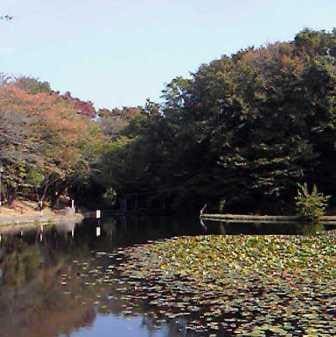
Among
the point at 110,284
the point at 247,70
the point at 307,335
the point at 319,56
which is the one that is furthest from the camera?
the point at 247,70

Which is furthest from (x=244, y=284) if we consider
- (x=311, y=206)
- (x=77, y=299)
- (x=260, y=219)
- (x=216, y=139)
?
(x=216, y=139)

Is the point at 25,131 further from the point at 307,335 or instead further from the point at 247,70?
the point at 307,335

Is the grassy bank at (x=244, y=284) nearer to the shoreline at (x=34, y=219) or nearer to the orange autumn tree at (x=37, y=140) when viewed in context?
the shoreline at (x=34, y=219)

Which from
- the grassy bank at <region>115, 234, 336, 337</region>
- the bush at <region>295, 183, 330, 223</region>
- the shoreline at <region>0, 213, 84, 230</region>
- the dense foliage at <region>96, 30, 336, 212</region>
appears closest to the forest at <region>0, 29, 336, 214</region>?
the dense foliage at <region>96, 30, 336, 212</region>

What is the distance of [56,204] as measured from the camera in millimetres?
50406

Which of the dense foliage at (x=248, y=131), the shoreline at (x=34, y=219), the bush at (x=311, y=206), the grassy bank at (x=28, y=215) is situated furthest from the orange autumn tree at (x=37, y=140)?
the bush at (x=311, y=206)

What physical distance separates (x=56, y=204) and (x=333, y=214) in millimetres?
22152

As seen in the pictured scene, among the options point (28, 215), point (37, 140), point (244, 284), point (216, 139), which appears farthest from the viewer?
point (216, 139)

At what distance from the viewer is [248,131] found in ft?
144

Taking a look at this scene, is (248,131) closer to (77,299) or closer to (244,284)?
(244,284)

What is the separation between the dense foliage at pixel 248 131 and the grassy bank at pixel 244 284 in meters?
21.0

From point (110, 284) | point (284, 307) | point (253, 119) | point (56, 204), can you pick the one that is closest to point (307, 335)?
point (284, 307)

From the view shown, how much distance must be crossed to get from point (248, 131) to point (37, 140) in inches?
568

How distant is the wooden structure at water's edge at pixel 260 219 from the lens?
36.5 meters
